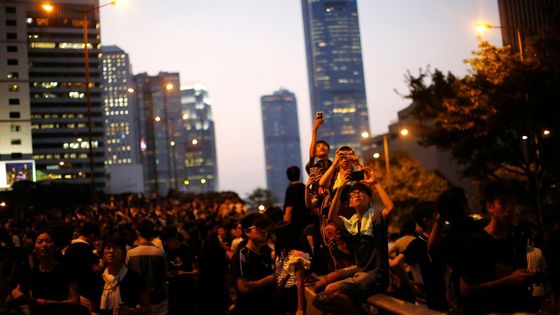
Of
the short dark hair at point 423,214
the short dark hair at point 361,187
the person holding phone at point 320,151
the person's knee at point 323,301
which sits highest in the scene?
the person holding phone at point 320,151

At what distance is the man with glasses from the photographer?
6.72 m

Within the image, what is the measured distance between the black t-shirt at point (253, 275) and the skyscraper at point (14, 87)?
11919 cm

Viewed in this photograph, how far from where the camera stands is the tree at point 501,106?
26.0m

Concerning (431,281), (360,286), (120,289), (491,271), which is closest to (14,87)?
(120,289)

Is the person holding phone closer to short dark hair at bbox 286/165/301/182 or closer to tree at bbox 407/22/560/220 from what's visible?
short dark hair at bbox 286/165/301/182

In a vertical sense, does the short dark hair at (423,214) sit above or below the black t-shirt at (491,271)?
above

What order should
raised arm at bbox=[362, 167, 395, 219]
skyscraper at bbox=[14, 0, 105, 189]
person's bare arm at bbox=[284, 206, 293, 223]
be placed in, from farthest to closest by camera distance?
skyscraper at bbox=[14, 0, 105, 189]
person's bare arm at bbox=[284, 206, 293, 223]
raised arm at bbox=[362, 167, 395, 219]

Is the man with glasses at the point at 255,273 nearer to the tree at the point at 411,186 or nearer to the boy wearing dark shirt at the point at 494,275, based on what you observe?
the boy wearing dark shirt at the point at 494,275

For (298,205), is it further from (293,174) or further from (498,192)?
(498,192)

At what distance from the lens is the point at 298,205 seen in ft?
30.0


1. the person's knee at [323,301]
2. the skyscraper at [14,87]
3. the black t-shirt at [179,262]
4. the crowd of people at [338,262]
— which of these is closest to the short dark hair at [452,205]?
the crowd of people at [338,262]

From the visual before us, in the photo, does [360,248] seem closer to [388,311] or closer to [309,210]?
[388,311]

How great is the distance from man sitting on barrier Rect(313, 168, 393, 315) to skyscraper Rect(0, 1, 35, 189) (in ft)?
393

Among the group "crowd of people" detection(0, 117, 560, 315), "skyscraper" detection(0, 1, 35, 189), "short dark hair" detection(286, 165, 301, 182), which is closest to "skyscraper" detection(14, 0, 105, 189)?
"skyscraper" detection(0, 1, 35, 189)
